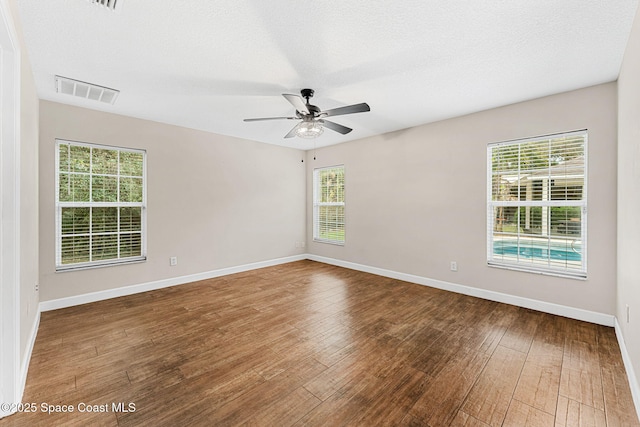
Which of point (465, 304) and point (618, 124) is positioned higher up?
point (618, 124)

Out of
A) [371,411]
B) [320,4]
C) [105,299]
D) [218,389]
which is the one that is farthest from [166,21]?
[105,299]

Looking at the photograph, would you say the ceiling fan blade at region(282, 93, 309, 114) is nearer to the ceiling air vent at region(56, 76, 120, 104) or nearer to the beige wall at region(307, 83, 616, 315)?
the ceiling air vent at region(56, 76, 120, 104)

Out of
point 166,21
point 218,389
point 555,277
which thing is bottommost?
point 218,389

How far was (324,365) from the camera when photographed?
2.17 metres

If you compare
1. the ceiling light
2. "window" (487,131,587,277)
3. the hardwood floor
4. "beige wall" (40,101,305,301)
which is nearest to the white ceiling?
the ceiling light

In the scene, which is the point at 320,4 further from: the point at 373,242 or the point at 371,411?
the point at 373,242

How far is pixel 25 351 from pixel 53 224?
70.7 inches

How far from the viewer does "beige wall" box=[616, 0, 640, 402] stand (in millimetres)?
1849

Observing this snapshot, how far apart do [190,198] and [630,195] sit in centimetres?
512

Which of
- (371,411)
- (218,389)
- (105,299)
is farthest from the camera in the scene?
(105,299)

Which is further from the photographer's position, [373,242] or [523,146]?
[373,242]

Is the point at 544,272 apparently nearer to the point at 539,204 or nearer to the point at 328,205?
the point at 539,204

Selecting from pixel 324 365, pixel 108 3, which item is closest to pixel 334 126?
pixel 108 3

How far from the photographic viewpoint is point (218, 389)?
1892mm
